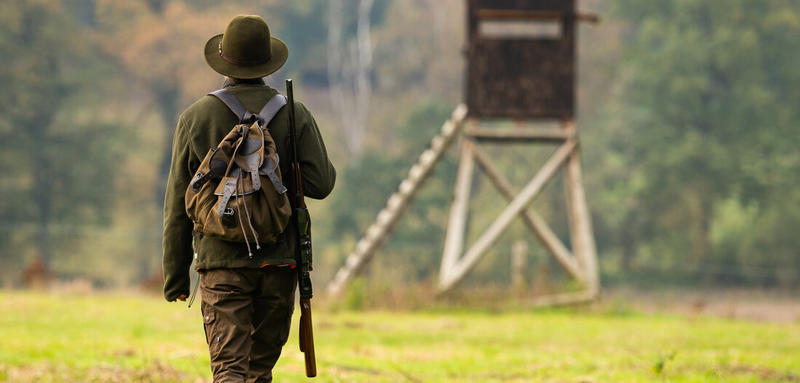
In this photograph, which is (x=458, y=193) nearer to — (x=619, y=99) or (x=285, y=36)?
(x=619, y=99)

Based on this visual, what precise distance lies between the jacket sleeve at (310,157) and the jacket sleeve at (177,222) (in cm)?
54

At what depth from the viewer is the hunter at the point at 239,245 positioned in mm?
5418

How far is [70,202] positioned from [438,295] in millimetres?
24987

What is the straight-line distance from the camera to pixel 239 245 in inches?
213

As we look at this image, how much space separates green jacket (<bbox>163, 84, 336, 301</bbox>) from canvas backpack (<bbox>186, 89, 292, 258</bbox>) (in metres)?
0.10

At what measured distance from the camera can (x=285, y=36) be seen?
54469 millimetres

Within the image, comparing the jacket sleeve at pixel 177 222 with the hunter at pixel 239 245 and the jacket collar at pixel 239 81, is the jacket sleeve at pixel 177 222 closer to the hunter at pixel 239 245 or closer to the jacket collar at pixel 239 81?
the hunter at pixel 239 245

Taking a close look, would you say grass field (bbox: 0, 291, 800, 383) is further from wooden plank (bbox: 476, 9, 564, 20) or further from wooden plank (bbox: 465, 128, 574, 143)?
wooden plank (bbox: 476, 9, 564, 20)

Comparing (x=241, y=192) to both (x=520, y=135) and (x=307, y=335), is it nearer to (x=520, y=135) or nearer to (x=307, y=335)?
(x=307, y=335)

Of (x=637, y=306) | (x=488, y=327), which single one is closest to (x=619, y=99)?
(x=637, y=306)

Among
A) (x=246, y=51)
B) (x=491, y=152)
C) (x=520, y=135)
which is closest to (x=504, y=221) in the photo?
(x=520, y=135)

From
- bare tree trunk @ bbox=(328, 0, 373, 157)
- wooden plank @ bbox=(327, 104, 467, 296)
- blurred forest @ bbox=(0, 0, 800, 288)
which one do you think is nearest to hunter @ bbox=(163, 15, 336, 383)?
wooden plank @ bbox=(327, 104, 467, 296)

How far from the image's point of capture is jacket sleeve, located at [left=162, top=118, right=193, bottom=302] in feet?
18.2

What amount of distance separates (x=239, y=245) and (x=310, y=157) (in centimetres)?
58
